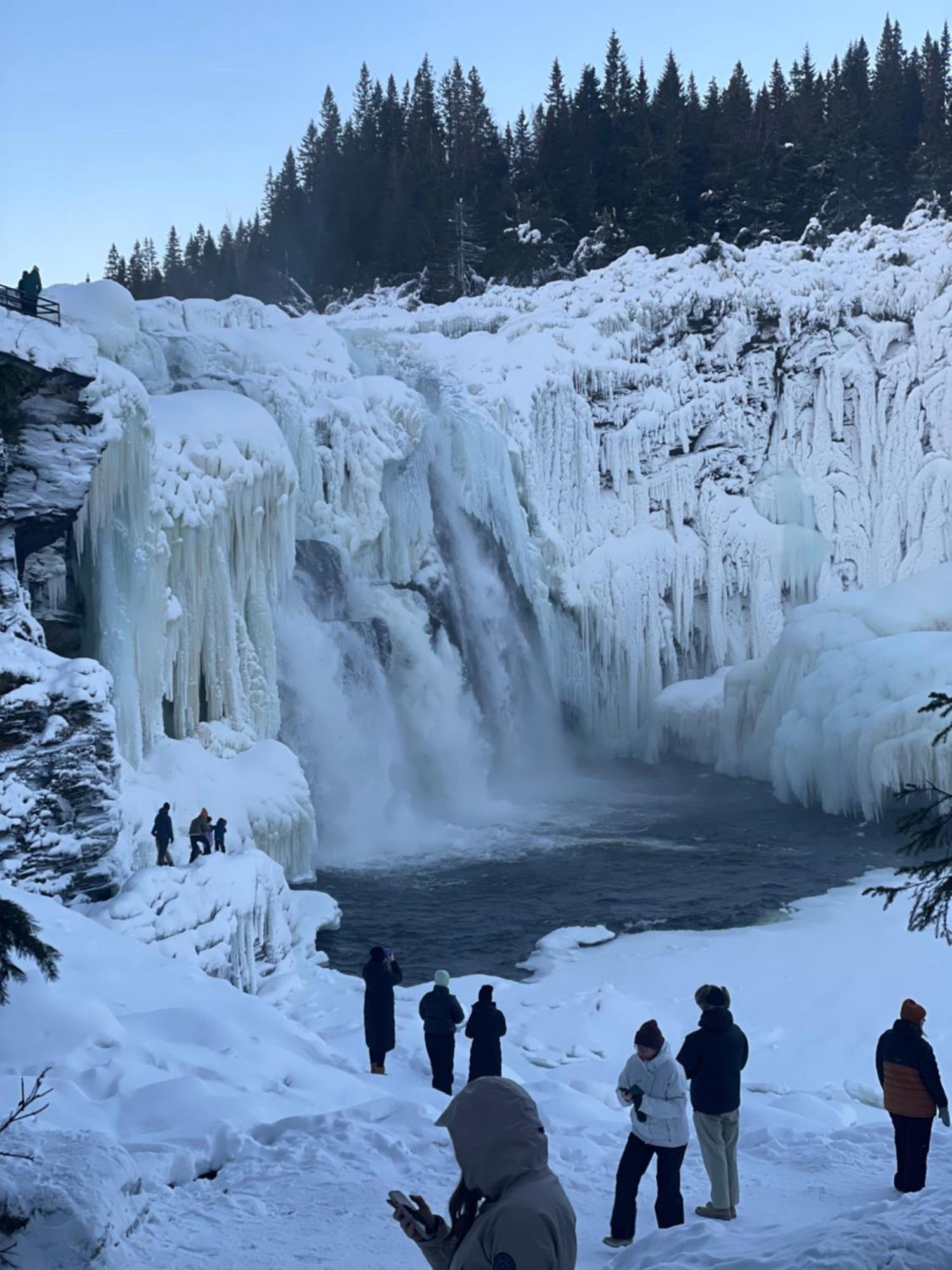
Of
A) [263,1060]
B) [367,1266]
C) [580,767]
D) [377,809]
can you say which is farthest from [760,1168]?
[580,767]

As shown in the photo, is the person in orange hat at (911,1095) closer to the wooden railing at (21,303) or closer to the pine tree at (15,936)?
the pine tree at (15,936)

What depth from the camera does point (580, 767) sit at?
3072 centimetres

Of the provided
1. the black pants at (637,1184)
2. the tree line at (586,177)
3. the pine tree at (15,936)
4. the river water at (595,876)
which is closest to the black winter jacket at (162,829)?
the river water at (595,876)

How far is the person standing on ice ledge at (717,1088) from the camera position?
532 cm

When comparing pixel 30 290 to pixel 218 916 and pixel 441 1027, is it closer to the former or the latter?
pixel 218 916

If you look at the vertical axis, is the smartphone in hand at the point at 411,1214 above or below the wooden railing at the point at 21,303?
below

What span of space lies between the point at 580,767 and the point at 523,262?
1841 cm

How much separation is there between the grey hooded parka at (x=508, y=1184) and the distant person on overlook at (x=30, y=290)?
14178mm

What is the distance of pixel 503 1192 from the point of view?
260 cm

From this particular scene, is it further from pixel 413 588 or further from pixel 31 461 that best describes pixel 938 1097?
pixel 413 588

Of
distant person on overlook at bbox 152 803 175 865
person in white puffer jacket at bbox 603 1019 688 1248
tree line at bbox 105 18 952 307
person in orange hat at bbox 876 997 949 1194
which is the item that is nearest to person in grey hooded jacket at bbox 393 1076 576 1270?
person in white puffer jacket at bbox 603 1019 688 1248

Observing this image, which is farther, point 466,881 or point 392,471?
point 392,471

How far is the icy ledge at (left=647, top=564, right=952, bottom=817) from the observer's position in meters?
21.4

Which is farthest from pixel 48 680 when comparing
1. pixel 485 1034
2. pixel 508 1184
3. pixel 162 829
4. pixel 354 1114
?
pixel 508 1184
